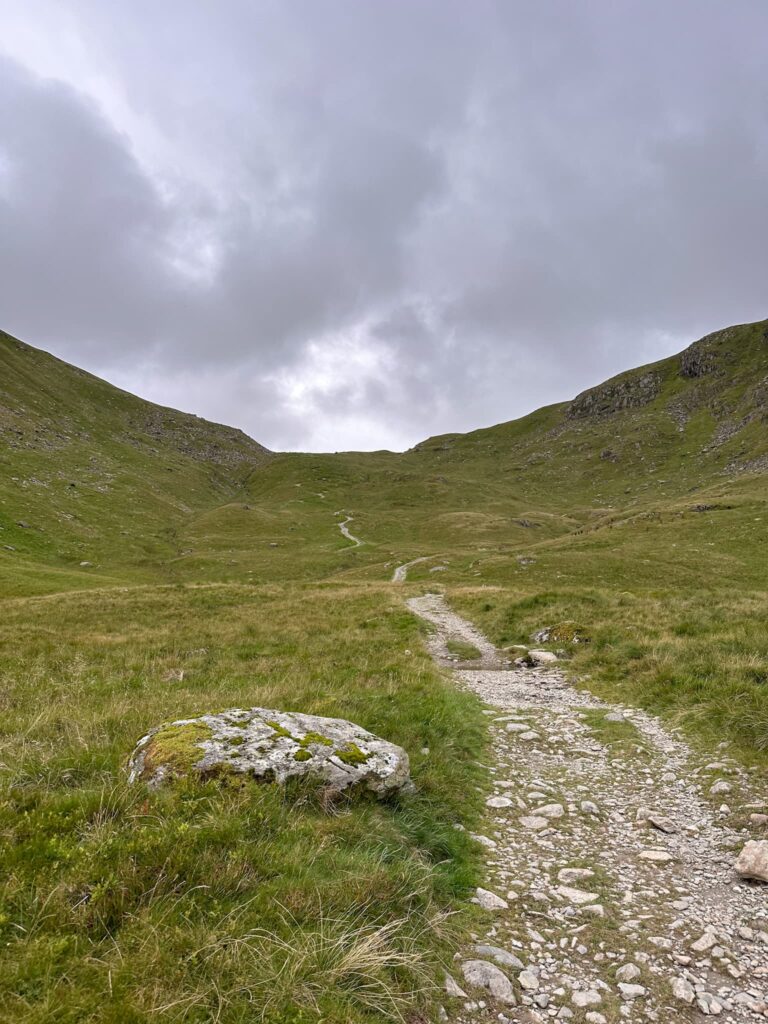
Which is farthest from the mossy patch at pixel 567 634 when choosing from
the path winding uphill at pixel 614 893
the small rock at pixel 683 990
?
the small rock at pixel 683 990

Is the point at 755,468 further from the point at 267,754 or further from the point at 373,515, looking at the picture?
the point at 267,754

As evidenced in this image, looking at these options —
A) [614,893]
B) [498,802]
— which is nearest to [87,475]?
[498,802]

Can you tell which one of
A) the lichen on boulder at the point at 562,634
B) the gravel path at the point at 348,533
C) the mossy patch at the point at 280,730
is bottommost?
the lichen on boulder at the point at 562,634

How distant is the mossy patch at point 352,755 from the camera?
706 cm

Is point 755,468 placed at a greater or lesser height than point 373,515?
greater

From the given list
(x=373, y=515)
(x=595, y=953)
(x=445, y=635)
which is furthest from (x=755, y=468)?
(x=595, y=953)

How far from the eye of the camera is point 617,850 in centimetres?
688

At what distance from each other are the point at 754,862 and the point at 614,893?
5.96 ft

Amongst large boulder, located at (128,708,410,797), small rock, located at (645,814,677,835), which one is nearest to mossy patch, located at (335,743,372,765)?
large boulder, located at (128,708,410,797)

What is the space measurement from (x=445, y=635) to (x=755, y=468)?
348 ft

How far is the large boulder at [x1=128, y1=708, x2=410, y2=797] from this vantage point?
6371 mm

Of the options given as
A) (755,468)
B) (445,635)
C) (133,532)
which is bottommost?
(445,635)

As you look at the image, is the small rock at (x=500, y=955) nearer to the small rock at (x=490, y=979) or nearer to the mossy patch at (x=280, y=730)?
the small rock at (x=490, y=979)

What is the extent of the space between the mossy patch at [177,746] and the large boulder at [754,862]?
6.81 m
